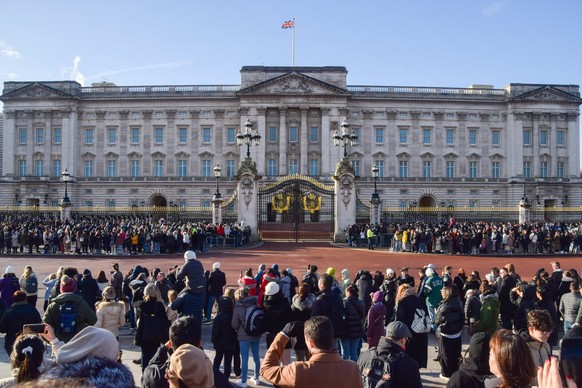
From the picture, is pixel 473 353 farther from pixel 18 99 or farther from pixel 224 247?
pixel 18 99

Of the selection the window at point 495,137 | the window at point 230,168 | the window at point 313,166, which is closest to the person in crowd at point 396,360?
the window at point 313,166

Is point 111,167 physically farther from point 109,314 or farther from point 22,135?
point 109,314

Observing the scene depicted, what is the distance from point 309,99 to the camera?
61.2 metres

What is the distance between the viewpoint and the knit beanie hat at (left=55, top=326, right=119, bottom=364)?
3271 millimetres

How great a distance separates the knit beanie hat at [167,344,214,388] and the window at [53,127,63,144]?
66030 mm

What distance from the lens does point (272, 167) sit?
204ft

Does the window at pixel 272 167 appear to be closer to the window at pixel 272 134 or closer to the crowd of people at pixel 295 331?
the window at pixel 272 134

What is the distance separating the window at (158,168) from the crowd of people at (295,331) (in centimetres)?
5202

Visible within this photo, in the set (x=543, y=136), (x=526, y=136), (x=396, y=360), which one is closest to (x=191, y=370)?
(x=396, y=360)

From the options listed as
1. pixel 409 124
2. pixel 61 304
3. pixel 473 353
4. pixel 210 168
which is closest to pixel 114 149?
pixel 210 168

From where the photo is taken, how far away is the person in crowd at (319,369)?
4203 millimetres

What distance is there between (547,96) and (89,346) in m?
70.8

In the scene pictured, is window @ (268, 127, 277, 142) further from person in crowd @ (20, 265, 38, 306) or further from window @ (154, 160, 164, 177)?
person in crowd @ (20, 265, 38, 306)

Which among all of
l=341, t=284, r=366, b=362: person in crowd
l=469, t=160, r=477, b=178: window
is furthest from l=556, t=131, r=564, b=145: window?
l=341, t=284, r=366, b=362: person in crowd
